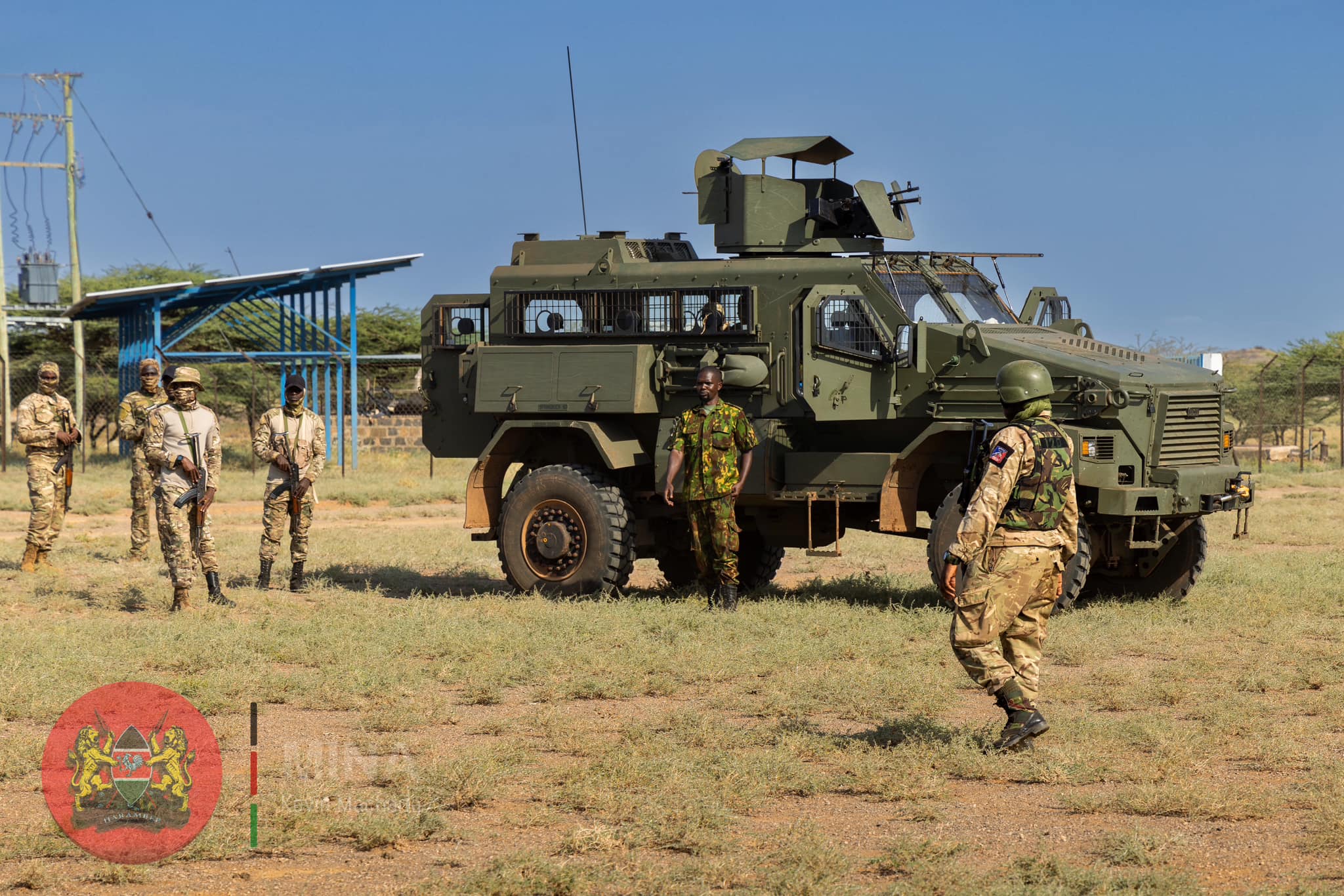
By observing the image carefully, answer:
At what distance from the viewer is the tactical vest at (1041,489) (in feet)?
23.3

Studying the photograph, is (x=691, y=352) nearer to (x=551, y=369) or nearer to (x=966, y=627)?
(x=551, y=369)

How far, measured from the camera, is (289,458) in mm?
12594

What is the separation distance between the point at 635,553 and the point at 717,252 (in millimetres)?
2476

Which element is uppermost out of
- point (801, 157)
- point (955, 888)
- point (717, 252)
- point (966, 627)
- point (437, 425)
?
point (801, 157)

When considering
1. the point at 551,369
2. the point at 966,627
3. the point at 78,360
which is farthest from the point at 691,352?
the point at 78,360

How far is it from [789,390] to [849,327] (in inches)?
25.4

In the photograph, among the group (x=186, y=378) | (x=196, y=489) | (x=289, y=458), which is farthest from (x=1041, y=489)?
(x=289, y=458)

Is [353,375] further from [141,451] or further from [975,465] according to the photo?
[975,465]

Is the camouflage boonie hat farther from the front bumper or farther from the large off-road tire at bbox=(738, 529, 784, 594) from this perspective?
the front bumper

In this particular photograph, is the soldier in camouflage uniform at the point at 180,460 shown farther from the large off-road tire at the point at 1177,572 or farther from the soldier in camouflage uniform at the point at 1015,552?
the large off-road tire at the point at 1177,572

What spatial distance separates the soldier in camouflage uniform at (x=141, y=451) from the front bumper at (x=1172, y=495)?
8.19 meters

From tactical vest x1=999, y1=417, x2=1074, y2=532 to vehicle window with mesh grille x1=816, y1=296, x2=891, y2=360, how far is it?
434 centimetres

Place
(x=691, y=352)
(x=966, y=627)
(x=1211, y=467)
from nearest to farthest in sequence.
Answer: (x=966, y=627) → (x=1211, y=467) → (x=691, y=352)

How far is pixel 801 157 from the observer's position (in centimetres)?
1314
